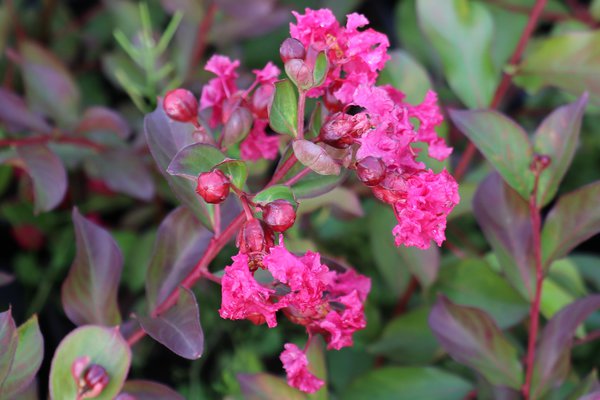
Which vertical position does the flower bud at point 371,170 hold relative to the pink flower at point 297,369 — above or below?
above

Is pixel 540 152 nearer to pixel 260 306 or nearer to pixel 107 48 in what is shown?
pixel 260 306

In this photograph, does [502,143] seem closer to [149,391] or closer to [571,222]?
[571,222]

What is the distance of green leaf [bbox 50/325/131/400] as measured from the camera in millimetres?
636

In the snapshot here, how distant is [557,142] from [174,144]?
0.42 meters

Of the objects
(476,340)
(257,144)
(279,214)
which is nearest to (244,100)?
(257,144)

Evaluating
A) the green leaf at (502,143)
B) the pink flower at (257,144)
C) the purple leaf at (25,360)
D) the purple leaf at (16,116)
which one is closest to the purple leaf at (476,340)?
the green leaf at (502,143)

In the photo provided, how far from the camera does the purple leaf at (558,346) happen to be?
76 centimetres

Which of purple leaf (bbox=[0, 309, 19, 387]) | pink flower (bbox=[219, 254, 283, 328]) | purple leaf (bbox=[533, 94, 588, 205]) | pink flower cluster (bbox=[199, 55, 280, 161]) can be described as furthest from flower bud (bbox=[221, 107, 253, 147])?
purple leaf (bbox=[533, 94, 588, 205])

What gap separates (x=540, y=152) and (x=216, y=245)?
Result: 390 mm

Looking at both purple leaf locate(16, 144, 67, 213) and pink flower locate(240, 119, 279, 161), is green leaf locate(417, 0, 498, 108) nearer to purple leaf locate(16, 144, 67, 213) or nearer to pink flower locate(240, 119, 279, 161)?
pink flower locate(240, 119, 279, 161)

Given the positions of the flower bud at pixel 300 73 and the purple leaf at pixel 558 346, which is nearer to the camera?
the flower bud at pixel 300 73

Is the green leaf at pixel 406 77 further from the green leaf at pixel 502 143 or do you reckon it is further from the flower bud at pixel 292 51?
the flower bud at pixel 292 51

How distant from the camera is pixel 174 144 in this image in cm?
68

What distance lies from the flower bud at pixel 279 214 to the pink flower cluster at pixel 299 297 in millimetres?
17
